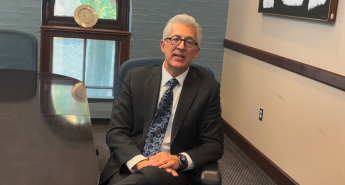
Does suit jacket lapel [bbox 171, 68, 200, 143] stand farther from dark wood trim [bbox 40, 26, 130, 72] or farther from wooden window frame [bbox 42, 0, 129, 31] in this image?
wooden window frame [bbox 42, 0, 129, 31]

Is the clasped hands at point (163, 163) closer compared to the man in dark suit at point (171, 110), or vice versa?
the clasped hands at point (163, 163)

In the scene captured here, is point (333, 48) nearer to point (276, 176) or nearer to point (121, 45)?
point (276, 176)

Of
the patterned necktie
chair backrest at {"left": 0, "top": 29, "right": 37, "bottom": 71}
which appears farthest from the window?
the patterned necktie

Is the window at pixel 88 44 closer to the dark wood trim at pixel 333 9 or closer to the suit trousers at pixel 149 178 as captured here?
the dark wood trim at pixel 333 9

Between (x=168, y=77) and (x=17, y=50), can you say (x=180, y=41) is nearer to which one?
(x=168, y=77)

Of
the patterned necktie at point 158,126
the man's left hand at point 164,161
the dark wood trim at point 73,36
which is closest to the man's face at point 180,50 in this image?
the patterned necktie at point 158,126

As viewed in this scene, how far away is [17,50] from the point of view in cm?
286

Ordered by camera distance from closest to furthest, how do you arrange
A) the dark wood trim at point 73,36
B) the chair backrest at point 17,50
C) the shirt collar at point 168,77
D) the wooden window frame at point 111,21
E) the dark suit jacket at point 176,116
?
the dark suit jacket at point 176,116
the shirt collar at point 168,77
the chair backrest at point 17,50
the dark wood trim at point 73,36
the wooden window frame at point 111,21

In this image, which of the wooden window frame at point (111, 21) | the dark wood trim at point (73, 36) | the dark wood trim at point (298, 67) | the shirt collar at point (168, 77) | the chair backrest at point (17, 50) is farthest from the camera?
the wooden window frame at point (111, 21)

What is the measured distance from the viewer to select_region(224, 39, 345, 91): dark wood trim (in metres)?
2.38

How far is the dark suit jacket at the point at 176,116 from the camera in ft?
6.10

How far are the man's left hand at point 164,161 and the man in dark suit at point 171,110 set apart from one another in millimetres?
70

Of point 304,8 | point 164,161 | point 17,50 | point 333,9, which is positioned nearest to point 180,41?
point 164,161

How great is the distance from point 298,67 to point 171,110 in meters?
1.27
